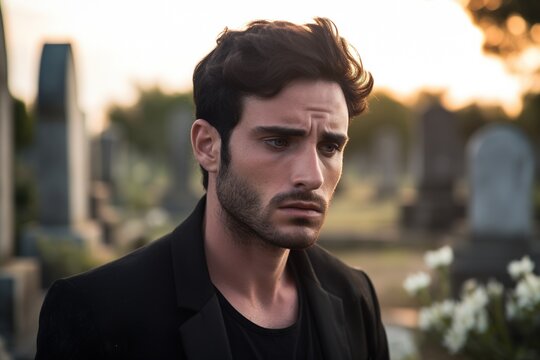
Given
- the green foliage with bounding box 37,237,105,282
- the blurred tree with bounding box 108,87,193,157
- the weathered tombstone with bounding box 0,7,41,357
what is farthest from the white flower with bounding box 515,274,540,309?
the blurred tree with bounding box 108,87,193,157

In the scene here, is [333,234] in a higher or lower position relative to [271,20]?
lower

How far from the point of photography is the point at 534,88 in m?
19.7

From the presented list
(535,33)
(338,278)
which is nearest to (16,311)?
(338,278)

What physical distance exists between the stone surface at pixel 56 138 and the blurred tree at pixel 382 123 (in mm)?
51058

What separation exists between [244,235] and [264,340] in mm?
318

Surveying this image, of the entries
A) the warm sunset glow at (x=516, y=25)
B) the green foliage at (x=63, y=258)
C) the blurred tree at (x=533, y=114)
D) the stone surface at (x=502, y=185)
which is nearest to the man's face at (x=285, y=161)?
the green foliage at (x=63, y=258)

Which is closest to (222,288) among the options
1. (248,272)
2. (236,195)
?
(248,272)

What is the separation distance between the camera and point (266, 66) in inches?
77.8

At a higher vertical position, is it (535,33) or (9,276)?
(535,33)

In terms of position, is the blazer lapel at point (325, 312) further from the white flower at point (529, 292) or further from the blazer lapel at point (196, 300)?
the white flower at point (529, 292)

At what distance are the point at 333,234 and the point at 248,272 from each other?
1329 cm

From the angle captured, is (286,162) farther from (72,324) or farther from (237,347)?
(72,324)

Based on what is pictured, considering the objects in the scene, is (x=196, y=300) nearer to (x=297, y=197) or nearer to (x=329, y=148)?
(x=297, y=197)

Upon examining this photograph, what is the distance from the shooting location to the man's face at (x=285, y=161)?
1982 mm
